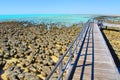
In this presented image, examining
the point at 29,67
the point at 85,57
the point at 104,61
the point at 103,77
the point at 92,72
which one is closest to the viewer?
the point at 103,77

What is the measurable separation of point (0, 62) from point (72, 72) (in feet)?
20.7

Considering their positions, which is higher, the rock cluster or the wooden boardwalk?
the wooden boardwalk

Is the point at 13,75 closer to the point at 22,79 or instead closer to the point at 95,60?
the point at 22,79

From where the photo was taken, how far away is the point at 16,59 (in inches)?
535

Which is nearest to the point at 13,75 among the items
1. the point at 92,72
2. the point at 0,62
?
the point at 0,62

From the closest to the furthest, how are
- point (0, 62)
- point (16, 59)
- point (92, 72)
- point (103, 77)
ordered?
point (103, 77), point (92, 72), point (0, 62), point (16, 59)

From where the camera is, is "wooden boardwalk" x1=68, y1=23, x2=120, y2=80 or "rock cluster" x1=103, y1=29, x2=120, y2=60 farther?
"rock cluster" x1=103, y1=29, x2=120, y2=60

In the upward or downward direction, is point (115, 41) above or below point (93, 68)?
below

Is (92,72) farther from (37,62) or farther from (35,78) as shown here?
(37,62)

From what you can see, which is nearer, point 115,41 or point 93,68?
point 93,68

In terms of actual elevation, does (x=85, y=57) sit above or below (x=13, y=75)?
above

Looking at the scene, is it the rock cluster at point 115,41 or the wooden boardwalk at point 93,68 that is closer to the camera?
the wooden boardwalk at point 93,68

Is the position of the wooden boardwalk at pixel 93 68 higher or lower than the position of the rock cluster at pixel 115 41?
higher

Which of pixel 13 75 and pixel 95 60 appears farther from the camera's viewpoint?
pixel 13 75
